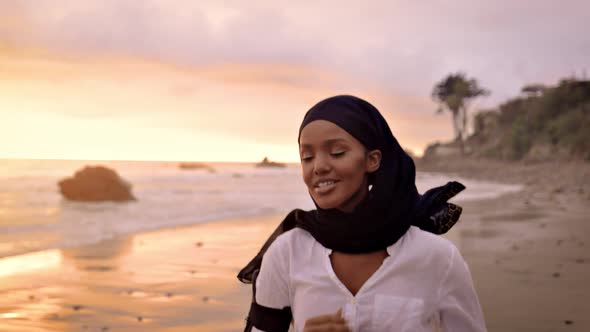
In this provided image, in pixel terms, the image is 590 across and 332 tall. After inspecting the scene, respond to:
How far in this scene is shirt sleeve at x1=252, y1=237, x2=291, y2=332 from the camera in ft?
6.40

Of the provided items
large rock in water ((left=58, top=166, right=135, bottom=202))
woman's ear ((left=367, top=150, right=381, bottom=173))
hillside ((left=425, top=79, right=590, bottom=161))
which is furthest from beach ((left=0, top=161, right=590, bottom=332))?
hillside ((left=425, top=79, right=590, bottom=161))

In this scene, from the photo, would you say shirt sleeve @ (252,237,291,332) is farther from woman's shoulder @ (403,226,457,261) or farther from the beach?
the beach

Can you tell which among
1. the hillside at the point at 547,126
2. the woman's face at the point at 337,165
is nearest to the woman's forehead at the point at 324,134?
the woman's face at the point at 337,165

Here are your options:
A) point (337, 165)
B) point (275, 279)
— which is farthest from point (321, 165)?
point (275, 279)

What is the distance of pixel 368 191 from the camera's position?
1.95m

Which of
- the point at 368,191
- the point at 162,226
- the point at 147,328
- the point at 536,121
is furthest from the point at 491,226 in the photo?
the point at 536,121

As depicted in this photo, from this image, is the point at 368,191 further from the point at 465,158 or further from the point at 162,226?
the point at 465,158

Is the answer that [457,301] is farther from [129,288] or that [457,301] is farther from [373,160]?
[129,288]

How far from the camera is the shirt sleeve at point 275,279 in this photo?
1.95 meters

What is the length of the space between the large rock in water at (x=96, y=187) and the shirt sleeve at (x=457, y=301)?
1573 centimetres

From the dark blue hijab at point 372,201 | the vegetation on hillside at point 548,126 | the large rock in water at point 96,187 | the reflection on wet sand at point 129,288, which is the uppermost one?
→ the vegetation on hillside at point 548,126

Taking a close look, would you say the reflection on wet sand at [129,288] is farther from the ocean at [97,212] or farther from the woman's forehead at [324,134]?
the woman's forehead at [324,134]

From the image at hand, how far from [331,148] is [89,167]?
17936mm

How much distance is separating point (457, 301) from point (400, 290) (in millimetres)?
210
